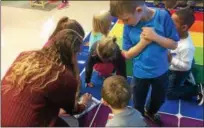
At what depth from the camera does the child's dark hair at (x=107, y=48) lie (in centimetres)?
204

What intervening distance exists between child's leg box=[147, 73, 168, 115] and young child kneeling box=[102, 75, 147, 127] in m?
0.34

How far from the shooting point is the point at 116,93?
1.42 metres

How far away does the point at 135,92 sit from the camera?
1.83 meters

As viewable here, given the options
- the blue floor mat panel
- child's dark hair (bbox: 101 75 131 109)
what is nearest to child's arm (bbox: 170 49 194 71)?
the blue floor mat panel

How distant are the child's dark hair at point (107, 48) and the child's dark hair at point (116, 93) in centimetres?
61

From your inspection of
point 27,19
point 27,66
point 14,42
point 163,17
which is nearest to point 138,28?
point 163,17

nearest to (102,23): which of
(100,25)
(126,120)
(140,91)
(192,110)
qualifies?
(100,25)

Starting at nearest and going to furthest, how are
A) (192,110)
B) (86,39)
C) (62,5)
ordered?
(192,110), (86,39), (62,5)

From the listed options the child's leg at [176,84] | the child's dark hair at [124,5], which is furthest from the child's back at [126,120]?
the child's leg at [176,84]

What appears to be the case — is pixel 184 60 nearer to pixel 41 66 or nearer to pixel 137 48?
pixel 137 48

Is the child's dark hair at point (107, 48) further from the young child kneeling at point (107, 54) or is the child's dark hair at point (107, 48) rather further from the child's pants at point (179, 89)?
the child's pants at point (179, 89)

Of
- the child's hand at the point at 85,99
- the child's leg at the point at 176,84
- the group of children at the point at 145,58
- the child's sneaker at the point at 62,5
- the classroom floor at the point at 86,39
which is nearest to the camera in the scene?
the group of children at the point at 145,58

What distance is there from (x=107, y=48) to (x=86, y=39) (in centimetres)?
123

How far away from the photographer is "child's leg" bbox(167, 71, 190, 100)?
223cm
